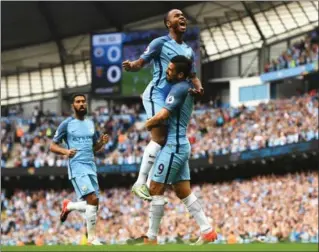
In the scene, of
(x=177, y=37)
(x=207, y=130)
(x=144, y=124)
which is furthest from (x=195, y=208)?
(x=207, y=130)

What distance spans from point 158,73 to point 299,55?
4278 cm

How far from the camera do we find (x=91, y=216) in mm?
14273

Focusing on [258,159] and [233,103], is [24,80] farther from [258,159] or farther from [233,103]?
[258,159]

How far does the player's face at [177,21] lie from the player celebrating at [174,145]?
1.70ft

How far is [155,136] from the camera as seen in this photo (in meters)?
10.6

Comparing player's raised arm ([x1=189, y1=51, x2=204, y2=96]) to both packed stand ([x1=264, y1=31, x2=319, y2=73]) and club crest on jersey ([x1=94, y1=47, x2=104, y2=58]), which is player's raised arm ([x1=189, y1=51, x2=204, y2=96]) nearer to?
packed stand ([x1=264, y1=31, x2=319, y2=73])

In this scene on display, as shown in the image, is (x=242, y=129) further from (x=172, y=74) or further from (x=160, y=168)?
Result: (x=172, y=74)

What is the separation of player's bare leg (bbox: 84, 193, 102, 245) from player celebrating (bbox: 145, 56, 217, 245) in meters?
3.55

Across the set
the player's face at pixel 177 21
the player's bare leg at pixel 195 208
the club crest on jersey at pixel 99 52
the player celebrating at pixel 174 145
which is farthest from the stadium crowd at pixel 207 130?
the player's face at pixel 177 21

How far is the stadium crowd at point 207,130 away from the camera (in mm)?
42031

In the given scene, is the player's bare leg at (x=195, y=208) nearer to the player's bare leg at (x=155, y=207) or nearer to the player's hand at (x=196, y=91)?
the player's bare leg at (x=155, y=207)

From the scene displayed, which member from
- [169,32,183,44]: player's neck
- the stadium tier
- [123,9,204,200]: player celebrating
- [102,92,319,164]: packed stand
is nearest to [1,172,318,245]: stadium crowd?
the stadium tier

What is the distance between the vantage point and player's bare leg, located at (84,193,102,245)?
14.2 meters

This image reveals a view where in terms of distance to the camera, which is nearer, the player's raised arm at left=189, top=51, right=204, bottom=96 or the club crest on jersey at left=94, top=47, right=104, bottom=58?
the player's raised arm at left=189, top=51, right=204, bottom=96
